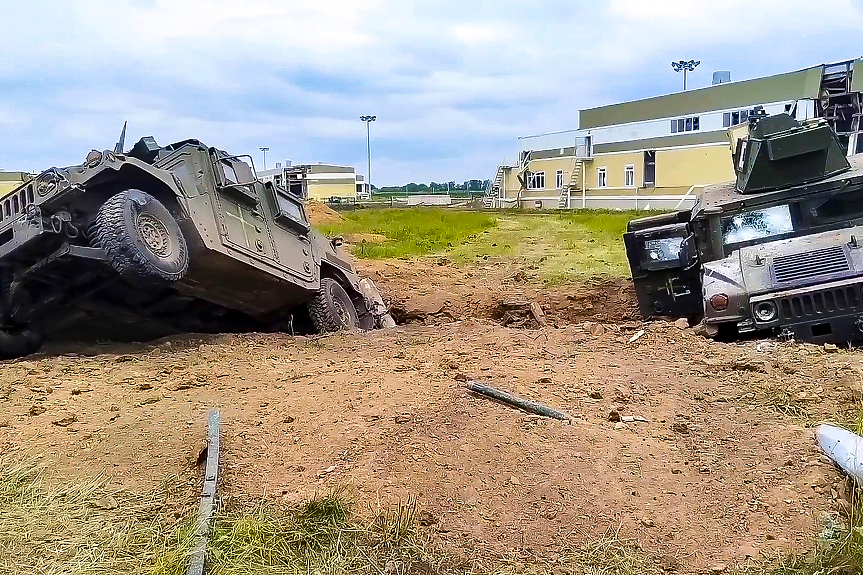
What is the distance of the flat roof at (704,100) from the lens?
29938 millimetres

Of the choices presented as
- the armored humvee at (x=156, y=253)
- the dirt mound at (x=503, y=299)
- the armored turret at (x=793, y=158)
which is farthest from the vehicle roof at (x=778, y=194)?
the armored humvee at (x=156, y=253)

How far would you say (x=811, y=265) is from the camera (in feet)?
21.9

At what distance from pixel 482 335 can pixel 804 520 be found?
4.01 metres

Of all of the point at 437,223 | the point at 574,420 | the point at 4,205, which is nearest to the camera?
the point at 574,420

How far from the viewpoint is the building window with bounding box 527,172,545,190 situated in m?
43.4

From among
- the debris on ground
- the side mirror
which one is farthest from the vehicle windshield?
the debris on ground

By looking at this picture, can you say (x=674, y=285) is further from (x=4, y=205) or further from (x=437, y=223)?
(x=437, y=223)

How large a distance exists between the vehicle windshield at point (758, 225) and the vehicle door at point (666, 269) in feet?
1.31

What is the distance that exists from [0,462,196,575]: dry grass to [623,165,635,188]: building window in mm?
34039

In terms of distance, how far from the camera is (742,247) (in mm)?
7945

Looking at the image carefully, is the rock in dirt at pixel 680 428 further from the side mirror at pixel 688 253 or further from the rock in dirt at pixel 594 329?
the side mirror at pixel 688 253

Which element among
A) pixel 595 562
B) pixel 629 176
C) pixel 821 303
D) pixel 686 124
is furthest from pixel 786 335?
pixel 629 176

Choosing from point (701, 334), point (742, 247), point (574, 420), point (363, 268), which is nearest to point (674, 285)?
point (742, 247)

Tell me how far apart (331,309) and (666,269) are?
12.1 ft
